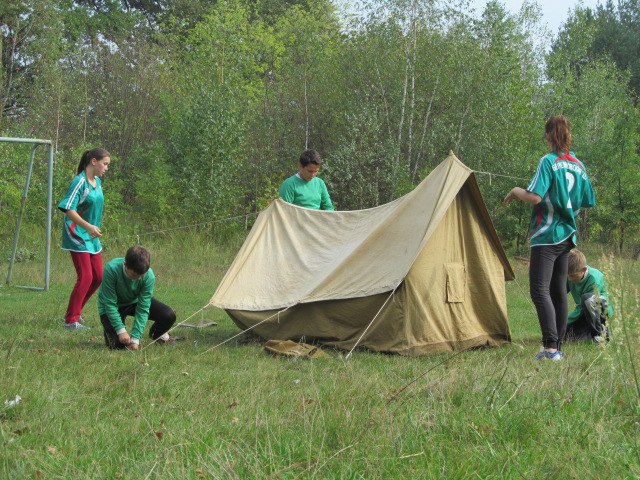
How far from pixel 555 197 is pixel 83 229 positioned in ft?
14.5

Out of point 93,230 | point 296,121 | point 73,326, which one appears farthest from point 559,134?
point 296,121

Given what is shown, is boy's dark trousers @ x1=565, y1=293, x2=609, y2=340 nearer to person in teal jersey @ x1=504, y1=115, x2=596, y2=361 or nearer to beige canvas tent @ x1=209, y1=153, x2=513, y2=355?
beige canvas tent @ x1=209, y1=153, x2=513, y2=355

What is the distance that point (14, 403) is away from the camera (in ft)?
13.8

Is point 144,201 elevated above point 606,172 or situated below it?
below

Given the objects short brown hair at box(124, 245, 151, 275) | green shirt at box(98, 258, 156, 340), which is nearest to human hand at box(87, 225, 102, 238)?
green shirt at box(98, 258, 156, 340)

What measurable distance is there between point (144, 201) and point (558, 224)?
53.1ft

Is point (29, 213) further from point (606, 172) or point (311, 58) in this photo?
point (606, 172)

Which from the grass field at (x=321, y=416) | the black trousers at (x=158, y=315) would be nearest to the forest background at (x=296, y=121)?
the black trousers at (x=158, y=315)

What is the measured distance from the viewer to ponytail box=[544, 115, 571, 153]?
6145 mm

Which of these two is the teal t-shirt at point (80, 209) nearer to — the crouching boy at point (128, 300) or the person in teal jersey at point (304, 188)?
the crouching boy at point (128, 300)

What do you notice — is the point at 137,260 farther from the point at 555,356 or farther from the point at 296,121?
the point at 296,121

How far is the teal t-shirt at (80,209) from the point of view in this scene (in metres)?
7.86

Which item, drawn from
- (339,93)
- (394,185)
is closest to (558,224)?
(394,185)

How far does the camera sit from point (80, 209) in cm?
804
